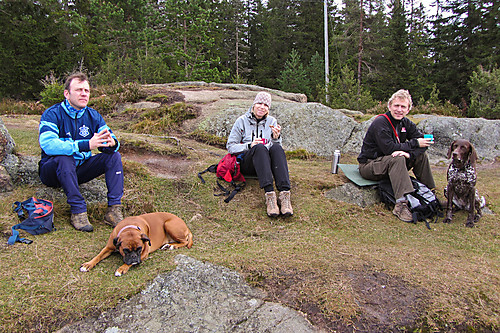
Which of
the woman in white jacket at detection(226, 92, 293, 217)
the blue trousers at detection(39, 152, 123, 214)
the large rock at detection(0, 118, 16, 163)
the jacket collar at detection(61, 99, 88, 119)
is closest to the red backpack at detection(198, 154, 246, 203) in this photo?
the woman in white jacket at detection(226, 92, 293, 217)

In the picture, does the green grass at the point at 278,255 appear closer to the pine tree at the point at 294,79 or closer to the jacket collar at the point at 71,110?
the jacket collar at the point at 71,110

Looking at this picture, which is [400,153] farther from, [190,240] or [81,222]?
[81,222]

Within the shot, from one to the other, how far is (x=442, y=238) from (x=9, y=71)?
24986mm

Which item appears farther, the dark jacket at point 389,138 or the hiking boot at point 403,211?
the dark jacket at point 389,138

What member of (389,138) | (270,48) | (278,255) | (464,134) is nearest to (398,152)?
(389,138)

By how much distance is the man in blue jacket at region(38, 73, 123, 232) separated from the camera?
3771 millimetres

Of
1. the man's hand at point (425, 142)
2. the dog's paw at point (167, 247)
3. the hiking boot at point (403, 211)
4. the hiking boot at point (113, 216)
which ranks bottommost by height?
the hiking boot at point (403, 211)

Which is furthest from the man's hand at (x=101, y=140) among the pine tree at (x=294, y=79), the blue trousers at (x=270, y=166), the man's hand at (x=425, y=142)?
the pine tree at (x=294, y=79)

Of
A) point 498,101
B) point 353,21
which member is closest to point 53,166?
point 498,101

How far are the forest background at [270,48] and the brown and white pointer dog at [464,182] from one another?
33.5 ft

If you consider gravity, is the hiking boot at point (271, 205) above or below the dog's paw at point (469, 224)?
above

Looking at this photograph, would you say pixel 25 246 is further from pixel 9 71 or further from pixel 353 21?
pixel 353 21

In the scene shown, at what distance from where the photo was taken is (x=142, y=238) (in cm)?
316

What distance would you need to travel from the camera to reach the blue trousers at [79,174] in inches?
148
